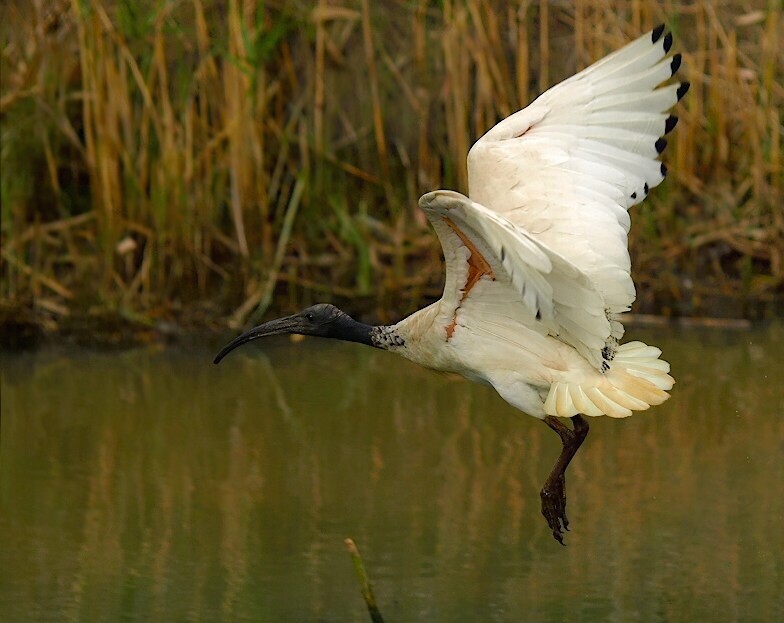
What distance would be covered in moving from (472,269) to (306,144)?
423cm

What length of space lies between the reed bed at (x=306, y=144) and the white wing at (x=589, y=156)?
3311 millimetres

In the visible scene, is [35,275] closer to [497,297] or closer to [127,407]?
[127,407]

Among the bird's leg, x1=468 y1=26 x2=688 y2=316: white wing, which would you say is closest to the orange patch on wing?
x1=468 y1=26 x2=688 y2=316: white wing

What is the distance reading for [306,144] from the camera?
9141 mm

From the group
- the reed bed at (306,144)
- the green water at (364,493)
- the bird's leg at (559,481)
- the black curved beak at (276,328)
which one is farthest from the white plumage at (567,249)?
the reed bed at (306,144)

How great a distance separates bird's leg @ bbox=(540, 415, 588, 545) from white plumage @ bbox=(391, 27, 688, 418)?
0.14 metres

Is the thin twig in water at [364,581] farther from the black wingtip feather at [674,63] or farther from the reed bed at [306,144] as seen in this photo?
the reed bed at [306,144]

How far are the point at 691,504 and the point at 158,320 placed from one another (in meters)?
3.43

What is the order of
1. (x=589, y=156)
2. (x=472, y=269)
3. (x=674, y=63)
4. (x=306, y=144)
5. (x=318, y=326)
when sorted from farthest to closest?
(x=306, y=144) → (x=318, y=326) → (x=589, y=156) → (x=674, y=63) → (x=472, y=269)

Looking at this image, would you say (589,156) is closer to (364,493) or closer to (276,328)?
(276,328)

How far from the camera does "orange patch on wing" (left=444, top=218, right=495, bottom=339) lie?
4.76 metres

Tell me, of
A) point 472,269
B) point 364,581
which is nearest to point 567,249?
point 472,269

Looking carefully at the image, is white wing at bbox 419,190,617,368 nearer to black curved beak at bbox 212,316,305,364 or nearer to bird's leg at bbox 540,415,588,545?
bird's leg at bbox 540,415,588,545

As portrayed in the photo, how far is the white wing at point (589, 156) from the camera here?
5297 millimetres
